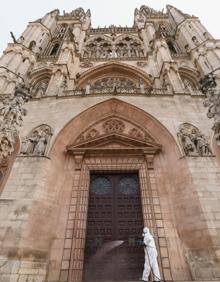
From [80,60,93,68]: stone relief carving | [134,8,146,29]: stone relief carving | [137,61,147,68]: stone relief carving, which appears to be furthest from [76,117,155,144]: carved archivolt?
[134,8,146,29]: stone relief carving

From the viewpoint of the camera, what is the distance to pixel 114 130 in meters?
10.5

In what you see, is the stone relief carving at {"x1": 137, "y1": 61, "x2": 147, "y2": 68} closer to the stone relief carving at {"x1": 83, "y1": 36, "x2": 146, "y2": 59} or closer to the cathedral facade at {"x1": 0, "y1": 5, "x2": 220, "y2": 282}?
the stone relief carving at {"x1": 83, "y1": 36, "x2": 146, "y2": 59}

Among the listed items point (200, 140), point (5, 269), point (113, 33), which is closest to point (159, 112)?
point (200, 140)

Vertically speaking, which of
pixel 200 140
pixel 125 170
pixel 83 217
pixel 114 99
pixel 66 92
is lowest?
pixel 83 217

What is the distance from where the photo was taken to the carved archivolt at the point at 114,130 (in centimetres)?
998

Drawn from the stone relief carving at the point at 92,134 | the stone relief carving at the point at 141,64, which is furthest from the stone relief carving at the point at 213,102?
the stone relief carving at the point at 141,64

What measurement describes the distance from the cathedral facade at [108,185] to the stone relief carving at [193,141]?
0.04 meters

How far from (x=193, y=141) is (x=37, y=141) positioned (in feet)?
20.4

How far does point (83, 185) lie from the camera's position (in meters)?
8.60

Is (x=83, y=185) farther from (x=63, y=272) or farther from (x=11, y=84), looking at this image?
(x=11, y=84)

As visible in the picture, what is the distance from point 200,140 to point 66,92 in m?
6.88

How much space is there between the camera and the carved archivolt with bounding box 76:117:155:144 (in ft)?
32.8

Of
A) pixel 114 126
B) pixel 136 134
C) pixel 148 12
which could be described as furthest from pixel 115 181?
pixel 148 12

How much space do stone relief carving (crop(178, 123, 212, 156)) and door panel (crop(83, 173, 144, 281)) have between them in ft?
8.02
